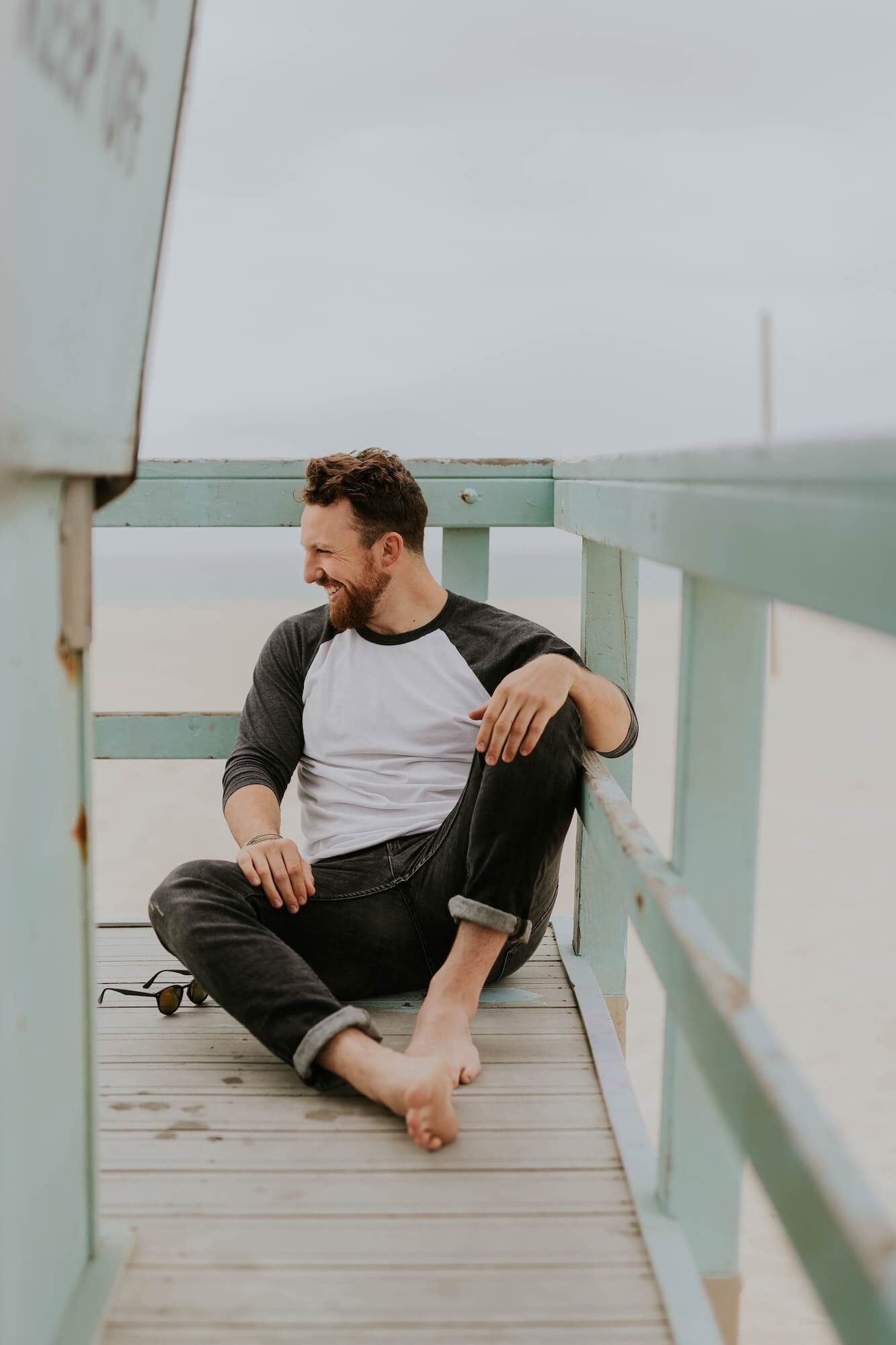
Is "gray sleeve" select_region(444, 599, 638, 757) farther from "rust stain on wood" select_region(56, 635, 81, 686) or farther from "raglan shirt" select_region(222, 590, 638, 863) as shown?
"rust stain on wood" select_region(56, 635, 81, 686)

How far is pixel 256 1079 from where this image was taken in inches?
69.7

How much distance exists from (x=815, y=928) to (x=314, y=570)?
675 cm

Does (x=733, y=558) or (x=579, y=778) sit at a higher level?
(x=733, y=558)

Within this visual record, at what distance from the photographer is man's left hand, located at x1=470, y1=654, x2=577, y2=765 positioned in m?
1.79

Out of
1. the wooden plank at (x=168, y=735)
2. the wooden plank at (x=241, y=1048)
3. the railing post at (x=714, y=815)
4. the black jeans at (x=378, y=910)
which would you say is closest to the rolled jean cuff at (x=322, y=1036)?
the black jeans at (x=378, y=910)

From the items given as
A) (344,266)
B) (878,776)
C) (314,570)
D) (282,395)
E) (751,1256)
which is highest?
(344,266)

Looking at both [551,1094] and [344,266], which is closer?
[551,1094]

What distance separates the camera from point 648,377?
69812 mm

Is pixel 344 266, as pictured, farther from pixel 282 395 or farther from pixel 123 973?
Answer: pixel 123 973

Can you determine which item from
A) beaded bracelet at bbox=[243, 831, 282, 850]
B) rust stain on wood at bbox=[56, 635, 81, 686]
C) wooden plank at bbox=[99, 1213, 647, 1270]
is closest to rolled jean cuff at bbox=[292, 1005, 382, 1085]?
wooden plank at bbox=[99, 1213, 647, 1270]

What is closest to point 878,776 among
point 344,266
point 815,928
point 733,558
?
point 815,928

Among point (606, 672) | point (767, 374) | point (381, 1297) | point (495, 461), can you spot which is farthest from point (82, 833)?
point (767, 374)

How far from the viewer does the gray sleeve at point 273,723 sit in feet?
7.16

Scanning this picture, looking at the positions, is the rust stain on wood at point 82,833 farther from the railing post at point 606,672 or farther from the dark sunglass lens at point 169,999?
the railing post at point 606,672
